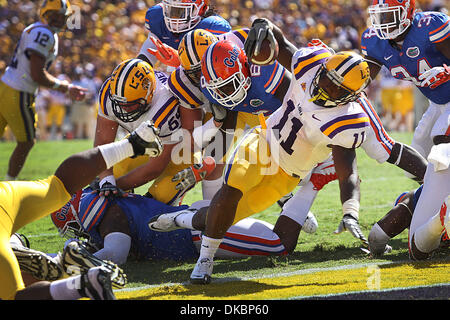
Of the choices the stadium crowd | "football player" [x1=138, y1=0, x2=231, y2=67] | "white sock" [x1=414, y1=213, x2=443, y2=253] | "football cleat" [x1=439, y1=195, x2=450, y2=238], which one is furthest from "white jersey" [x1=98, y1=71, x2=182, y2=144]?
the stadium crowd

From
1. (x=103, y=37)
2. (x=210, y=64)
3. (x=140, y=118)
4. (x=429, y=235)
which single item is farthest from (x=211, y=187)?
(x=103, y=37)

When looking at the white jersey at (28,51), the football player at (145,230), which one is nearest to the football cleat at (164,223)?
the football player at (145,230)

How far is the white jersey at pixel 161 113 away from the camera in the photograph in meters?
4.95

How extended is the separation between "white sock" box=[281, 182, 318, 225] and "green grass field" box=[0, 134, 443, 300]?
238mm

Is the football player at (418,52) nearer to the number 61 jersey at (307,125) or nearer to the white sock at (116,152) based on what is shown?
the number 61 jersey at (307,125)

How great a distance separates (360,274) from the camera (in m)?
3.68

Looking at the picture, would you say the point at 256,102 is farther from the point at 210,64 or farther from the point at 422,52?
the point at 422,52

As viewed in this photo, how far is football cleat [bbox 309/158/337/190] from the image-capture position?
476cm

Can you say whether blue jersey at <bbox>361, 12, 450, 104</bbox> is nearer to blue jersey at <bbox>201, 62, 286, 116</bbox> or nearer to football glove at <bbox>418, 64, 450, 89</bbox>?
football glove at <bbox>418, 64, 450, 89</bbox>

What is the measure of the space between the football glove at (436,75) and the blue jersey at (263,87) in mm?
1022

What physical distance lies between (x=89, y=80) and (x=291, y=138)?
1103 cm

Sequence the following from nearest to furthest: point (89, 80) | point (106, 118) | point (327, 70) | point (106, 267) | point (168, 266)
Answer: point (106, 267) → point (327, 70) → point (168, 266) → point (106, 118) → point (89, 80)
